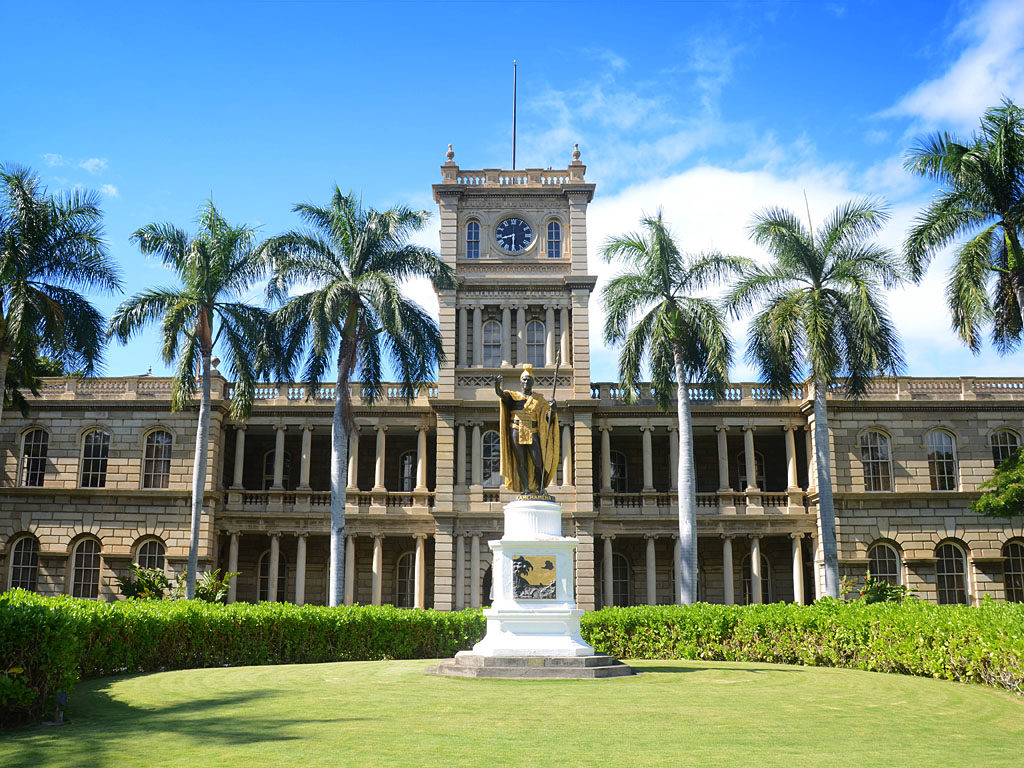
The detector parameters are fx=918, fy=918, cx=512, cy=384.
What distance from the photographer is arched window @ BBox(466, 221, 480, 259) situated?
34500 mm

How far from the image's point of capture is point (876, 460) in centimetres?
3309

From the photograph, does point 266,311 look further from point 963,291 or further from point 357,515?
point 963,291

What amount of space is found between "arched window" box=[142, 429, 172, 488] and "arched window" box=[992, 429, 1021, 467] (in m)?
29.8

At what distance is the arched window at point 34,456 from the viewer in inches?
1310

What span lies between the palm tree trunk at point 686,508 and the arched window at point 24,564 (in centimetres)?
2287

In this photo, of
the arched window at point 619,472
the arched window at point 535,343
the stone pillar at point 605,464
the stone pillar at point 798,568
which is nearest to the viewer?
the stone pillar at point 798,568

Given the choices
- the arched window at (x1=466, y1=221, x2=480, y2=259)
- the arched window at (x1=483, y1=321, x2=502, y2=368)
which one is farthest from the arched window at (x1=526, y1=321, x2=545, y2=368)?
the arched window at (x1=466, y1=221, x2=480, y2=259)

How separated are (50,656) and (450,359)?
78.7 feet

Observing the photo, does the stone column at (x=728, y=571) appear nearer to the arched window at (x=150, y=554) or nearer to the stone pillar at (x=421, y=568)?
the stone pillar at (x=421, y=568)

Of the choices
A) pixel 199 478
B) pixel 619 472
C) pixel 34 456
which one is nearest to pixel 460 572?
pixel 619 472

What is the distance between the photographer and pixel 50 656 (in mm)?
9430

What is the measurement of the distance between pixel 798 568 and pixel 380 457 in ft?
50.7

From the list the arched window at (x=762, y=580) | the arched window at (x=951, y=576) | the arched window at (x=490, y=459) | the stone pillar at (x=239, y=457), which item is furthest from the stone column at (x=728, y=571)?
the stone pillar at (x=239, y=457)

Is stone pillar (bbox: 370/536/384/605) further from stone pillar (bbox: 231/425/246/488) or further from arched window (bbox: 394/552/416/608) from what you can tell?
stone pillar (bbox: 231/425/246/488)
